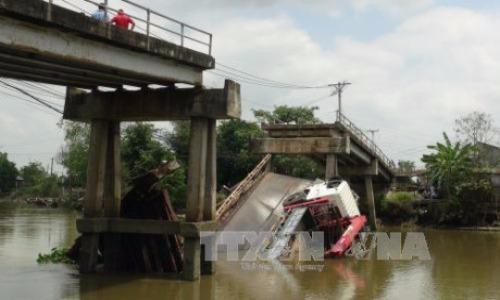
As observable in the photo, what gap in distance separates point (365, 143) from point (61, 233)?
19488 mm

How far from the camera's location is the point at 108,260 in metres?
20.4

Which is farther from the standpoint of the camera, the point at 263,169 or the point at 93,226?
the point at 263,169

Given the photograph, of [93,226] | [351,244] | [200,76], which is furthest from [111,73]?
[351,244]

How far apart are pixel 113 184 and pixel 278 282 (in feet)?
20.7

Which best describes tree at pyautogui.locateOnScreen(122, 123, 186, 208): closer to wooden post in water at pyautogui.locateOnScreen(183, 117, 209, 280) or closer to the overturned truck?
the overturned truck

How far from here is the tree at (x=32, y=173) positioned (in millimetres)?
120575

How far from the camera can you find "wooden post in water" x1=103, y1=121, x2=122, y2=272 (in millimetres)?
20422

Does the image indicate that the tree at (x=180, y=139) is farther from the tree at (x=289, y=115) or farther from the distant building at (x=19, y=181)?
the distant building at (x=19, y=181)

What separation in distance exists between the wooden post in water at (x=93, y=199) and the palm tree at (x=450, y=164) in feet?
107

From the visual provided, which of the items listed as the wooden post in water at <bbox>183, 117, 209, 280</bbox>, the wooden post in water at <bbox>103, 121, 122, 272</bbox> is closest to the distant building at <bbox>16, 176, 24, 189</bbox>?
the wooden post in water at <bbox>103, 121, 122, 272</bbox>

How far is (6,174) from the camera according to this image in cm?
11844

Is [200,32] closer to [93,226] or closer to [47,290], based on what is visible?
[93,226]

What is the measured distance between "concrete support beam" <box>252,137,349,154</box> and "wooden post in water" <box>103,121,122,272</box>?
15140 mm

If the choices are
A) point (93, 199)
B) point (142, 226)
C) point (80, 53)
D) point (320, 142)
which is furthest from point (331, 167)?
point (80, 53)
